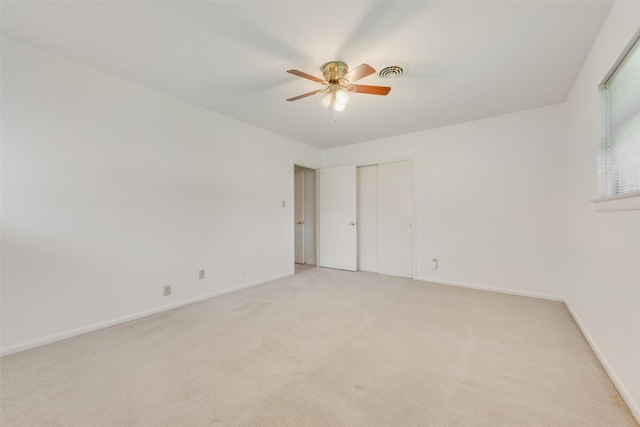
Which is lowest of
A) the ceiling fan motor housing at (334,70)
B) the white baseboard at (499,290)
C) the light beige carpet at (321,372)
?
the light beige carpet at (321,372)

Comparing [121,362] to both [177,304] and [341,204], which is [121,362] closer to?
[177,304]

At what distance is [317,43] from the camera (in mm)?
1996

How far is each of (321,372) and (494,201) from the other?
127 inches

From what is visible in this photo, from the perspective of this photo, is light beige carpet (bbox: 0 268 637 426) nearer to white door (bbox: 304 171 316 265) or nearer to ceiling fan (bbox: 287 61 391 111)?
ceiling fan (bbox: 287 61 391 111)

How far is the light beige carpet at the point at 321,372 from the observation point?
1369 millimetres

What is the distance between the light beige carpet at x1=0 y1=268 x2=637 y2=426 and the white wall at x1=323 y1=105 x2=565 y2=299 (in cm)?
79

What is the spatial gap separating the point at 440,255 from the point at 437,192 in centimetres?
97

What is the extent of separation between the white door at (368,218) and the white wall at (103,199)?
2251mm

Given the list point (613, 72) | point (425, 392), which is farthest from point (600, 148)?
point (425, 392)

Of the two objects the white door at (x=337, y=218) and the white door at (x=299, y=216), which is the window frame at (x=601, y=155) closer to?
the white door at (x=337, y=218)

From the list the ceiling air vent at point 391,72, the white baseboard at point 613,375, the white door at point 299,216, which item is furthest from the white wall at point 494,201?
the white door at point 299,216

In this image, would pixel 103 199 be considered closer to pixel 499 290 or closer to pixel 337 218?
pixel 337 218

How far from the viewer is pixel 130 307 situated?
2586 millimetres

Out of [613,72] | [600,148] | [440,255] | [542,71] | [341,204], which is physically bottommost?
[440,255]
